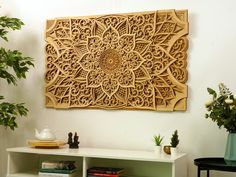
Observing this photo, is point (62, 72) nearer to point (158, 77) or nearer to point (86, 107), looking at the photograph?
point (86, 107)

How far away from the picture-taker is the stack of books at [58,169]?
2.70 meters

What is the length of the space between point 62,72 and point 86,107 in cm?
36

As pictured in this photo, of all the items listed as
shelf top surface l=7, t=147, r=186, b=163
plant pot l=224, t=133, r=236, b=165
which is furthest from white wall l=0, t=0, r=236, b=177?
plant pot l=224, t=133, r=236, b=165

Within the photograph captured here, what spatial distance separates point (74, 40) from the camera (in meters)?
3.14

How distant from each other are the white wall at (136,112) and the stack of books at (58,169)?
0.36 m

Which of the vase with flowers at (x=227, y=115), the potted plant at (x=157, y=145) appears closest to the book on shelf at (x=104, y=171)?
the potted plant at (x=157, y=145)

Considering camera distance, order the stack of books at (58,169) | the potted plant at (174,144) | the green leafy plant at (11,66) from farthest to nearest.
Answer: the green leafy plant at (11,66) → the stack of books at (58,169) → the potted plant at (174,144)

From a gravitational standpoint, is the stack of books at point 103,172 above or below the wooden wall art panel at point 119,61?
below

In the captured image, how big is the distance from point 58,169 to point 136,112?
74 cm

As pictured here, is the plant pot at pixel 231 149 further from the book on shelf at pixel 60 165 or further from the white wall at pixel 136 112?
the book on shelf at pixel 60 165

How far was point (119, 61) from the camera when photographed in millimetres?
2996

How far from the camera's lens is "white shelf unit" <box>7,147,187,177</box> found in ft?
8.49

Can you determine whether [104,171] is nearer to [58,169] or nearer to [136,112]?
[58,169]

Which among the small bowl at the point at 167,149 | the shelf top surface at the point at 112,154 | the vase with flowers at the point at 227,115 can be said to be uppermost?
the vase with flowers at the point at 227,115
